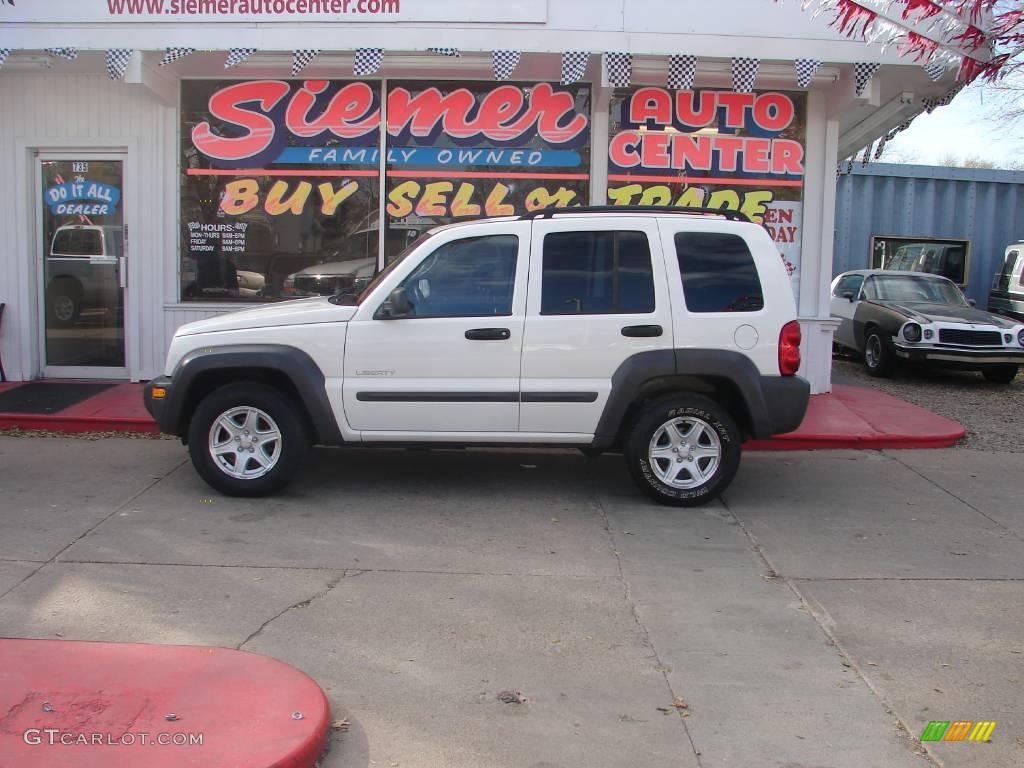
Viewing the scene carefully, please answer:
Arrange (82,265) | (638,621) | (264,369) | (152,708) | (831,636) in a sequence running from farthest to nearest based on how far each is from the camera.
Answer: (82,265) → (264,369) → (638,621) → (831,636) → (152,708)

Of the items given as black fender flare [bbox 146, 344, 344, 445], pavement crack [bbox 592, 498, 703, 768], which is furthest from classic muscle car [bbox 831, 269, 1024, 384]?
black fender flare [bbox 146, 344, 344, 445]

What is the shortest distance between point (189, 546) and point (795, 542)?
3.73 m

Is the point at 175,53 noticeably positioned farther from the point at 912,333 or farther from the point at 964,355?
the point at 964,355

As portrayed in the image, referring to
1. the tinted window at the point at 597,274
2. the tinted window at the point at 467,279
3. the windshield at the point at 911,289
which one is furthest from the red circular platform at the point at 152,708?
the windshield at the point at 911,289

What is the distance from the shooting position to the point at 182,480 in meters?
7.33

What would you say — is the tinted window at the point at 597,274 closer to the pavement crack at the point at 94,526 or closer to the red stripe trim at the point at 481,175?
the pavement crack at the point at 94,526

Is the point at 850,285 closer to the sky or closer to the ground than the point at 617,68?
closer to the ground

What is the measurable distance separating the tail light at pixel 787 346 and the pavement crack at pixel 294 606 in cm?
324

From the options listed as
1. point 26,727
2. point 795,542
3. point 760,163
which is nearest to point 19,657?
point 26,727

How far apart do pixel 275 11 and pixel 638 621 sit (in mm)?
7344

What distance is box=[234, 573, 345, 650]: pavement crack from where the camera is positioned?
176 inches

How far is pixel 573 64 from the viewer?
9.41 m

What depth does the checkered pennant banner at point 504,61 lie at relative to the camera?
9297 millimetres

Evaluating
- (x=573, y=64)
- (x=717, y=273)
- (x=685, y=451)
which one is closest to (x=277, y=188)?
(x=573, y=64)
